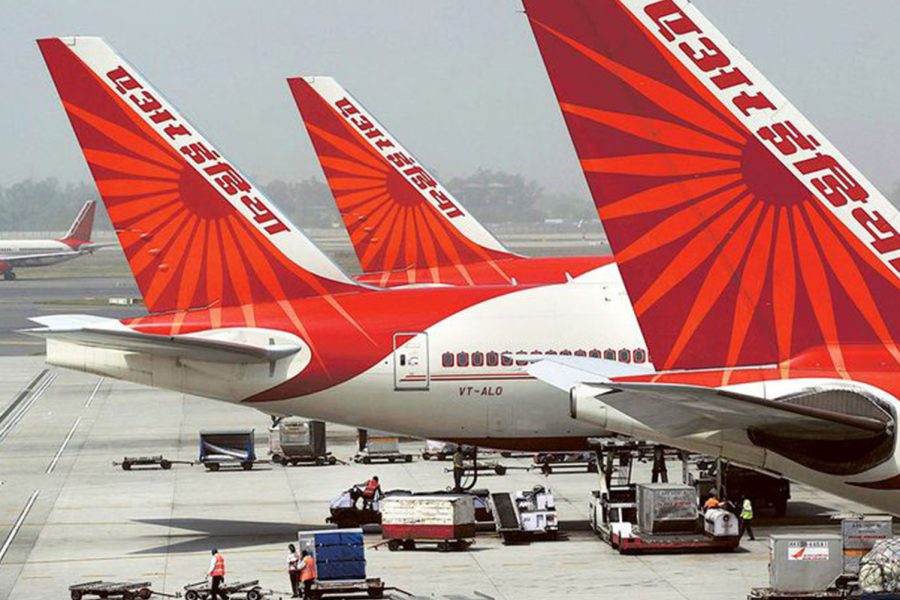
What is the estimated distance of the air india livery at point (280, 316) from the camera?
144 ft

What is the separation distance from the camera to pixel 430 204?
6888 centimetres

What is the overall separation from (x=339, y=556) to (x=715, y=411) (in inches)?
689

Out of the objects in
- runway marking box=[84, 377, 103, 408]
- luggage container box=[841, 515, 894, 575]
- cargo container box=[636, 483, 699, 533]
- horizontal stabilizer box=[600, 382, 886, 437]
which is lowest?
luggage container box=[841, 515, 894, 575]

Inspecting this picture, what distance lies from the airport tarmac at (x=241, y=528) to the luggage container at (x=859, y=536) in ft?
7.63

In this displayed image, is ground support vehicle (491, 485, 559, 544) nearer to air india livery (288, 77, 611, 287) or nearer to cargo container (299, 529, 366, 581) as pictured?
cargo container (299, 529, 366, 581)

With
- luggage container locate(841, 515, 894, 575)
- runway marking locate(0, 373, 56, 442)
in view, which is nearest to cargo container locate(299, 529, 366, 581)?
luggage container locate(841, 515, 894, 575)

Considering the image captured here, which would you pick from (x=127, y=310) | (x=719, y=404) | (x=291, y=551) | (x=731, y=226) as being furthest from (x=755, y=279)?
(x=127, y=310)

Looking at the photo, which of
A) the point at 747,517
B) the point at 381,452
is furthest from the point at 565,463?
the point at 747,517

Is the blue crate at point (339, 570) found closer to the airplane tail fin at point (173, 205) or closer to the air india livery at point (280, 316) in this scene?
the air india livery at point (280, 316)

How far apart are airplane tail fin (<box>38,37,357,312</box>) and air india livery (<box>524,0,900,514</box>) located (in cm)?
2316

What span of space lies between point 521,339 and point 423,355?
104 inches

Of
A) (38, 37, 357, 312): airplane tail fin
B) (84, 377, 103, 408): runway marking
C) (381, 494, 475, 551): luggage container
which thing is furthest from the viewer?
(84, 377, 103, 408): runway marking

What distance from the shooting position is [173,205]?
45.6m

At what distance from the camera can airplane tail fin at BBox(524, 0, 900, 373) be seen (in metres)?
22.0
